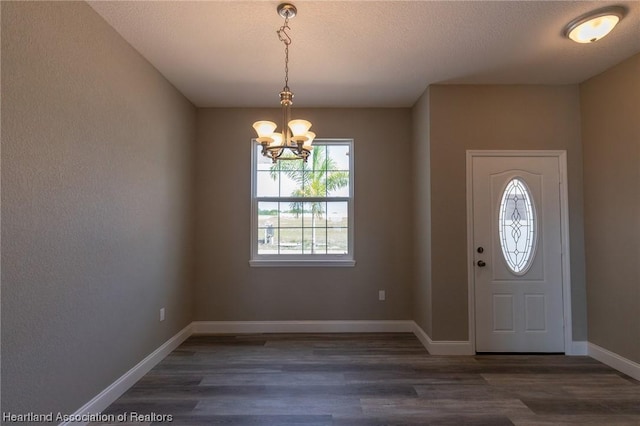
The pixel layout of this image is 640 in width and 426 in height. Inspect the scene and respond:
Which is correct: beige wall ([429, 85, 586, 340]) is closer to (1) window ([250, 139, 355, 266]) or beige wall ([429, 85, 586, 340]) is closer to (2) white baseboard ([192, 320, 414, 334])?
(2) white baseboard ([192, 320, 414, 334])

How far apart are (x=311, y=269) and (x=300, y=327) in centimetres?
71

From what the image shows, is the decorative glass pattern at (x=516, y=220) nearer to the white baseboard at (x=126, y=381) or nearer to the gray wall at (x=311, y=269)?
the gray wall at (x=311, y=269)

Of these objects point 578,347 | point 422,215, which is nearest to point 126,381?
point 422,215

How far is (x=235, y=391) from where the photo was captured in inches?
102

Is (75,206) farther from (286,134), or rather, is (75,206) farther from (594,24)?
(594,24)

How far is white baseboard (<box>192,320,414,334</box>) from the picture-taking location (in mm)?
4012

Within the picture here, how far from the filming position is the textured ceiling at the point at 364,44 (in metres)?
2.23

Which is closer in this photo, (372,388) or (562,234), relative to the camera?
(372,388)

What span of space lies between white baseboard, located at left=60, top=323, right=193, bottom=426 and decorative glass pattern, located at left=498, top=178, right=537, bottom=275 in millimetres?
3527

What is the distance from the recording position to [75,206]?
2061mm

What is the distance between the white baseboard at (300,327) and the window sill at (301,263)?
0.69 meters

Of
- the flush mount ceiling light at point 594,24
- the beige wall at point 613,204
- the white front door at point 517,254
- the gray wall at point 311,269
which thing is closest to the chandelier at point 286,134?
the gray wall at point 311,269

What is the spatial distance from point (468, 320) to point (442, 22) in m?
2.70

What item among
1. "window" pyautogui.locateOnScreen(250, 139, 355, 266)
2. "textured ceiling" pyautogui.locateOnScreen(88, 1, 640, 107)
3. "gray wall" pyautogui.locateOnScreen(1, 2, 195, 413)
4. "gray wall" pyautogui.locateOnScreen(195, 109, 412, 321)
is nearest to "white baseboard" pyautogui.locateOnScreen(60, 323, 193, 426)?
"gray wall" pyautogui.locateOnScreen(1, 2, 195, 413)
